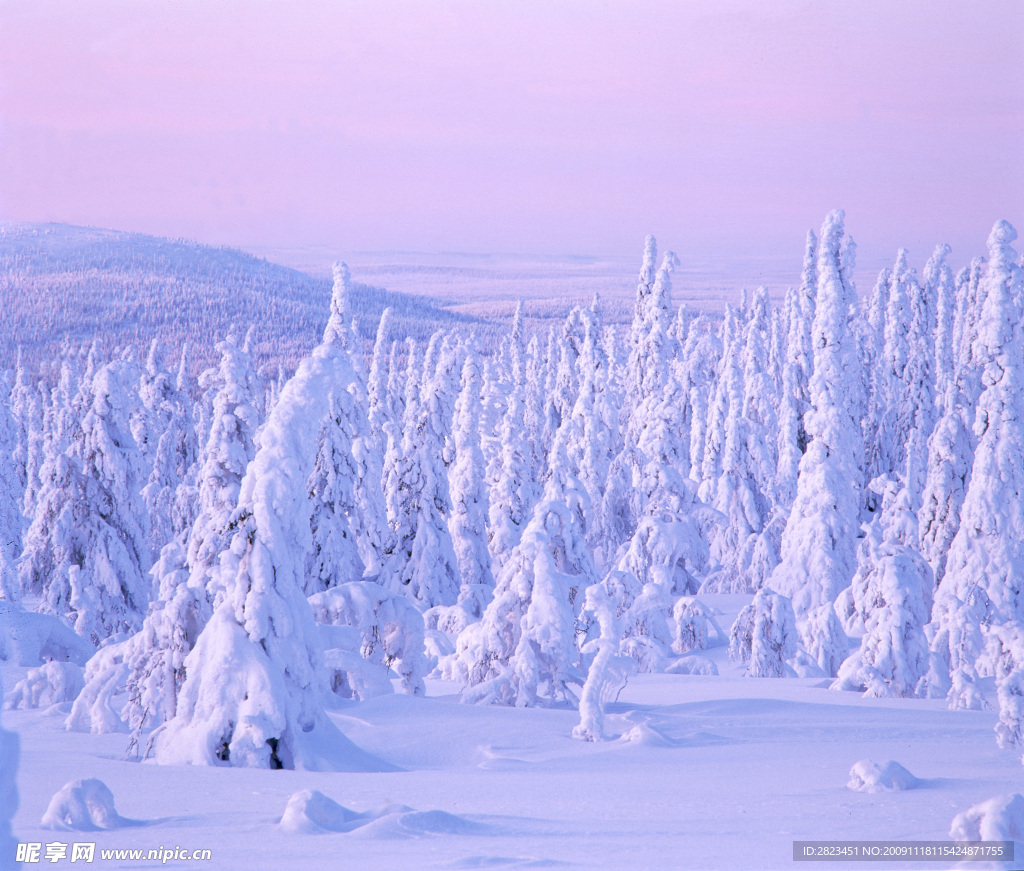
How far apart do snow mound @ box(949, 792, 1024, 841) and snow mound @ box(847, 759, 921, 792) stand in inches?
60.4

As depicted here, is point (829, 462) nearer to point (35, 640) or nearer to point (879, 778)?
point (879, 778)

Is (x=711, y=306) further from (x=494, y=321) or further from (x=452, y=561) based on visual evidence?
(x=494, y=321)

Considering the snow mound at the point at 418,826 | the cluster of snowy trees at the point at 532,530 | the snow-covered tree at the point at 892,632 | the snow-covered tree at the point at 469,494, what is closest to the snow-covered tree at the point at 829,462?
the cluster of snowy trees at the point at 532,530

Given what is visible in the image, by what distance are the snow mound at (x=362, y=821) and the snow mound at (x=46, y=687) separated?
7150 mm

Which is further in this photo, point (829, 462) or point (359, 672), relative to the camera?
point (829, 462)

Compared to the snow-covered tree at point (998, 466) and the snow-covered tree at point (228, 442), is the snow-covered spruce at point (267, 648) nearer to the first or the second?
the snow-covered tree at point (228, 442)

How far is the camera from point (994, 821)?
6.77 meters

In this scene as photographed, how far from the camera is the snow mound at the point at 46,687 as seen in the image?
1298 cm

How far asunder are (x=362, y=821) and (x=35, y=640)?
41.7ft

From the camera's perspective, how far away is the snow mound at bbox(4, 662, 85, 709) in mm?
12977

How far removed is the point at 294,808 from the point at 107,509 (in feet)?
66.2

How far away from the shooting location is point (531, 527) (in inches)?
577

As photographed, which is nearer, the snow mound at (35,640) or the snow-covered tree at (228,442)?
the snow-covered tree at (228,442)

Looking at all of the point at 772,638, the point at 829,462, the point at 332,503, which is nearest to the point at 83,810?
the point at 332,503
